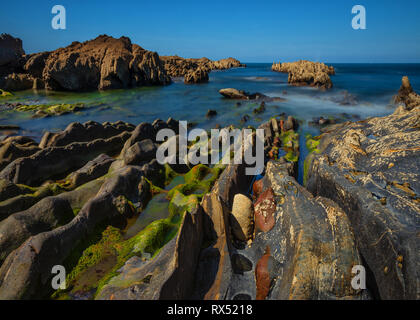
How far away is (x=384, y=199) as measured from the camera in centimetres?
579

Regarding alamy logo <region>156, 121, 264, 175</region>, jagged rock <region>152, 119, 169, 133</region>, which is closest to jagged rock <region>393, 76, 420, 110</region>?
alamy logo <region>156, 121, 264, 175</region>

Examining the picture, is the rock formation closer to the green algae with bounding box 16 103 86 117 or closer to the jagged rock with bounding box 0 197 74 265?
the jagged rock with bounding box 0 197 74 265

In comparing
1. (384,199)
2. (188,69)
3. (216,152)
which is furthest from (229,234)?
(188,69)

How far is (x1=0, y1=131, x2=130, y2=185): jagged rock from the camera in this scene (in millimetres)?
10461

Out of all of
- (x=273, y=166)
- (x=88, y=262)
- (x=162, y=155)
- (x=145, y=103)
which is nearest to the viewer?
(x=88, y=262)

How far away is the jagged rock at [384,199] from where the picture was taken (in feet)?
14.3

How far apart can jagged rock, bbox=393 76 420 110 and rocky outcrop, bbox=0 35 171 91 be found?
2192 inches

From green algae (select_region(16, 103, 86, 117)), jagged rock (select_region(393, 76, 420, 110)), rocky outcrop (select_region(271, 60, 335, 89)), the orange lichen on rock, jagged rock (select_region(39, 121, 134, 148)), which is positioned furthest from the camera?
rocky outcrop (select_region(271, 60, 335, 89))

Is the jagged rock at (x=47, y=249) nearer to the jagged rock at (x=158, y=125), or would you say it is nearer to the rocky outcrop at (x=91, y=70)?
the jagged rock at (x=158, y=125)

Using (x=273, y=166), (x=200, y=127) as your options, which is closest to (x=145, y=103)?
(x=200, y=127)

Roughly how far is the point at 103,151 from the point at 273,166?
1152cm

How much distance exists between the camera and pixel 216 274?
548cm

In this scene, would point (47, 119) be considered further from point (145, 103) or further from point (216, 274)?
point (216, 274)

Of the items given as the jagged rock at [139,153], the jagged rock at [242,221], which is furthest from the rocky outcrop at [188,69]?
the jagged rock at [242,221]
